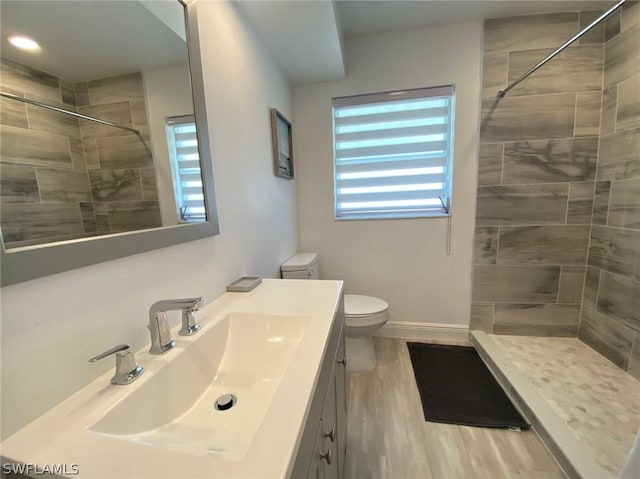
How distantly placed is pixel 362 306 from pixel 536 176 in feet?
5.15

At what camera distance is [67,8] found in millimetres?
599

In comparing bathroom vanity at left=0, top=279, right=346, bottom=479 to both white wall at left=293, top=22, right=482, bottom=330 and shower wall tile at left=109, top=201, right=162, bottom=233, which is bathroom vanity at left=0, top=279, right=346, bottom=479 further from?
Answer: white wall at left=293, top=22, right=482, bottom=330

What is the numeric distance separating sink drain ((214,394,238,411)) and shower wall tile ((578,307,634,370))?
2.31m

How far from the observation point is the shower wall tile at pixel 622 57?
5.19 feet

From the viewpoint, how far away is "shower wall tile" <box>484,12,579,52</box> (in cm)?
180

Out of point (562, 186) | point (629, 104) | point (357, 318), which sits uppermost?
point (629, 104)

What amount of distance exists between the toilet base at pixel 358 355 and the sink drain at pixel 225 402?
1.25 m

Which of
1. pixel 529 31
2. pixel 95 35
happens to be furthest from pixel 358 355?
pixel 529 31

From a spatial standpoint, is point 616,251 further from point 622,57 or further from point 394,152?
point 394,152

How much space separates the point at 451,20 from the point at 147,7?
Answer: 1.95 meters

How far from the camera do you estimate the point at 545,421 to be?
1.31 metres

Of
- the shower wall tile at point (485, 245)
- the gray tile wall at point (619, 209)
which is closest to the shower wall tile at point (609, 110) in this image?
the gray tile wall at point (619, 209)

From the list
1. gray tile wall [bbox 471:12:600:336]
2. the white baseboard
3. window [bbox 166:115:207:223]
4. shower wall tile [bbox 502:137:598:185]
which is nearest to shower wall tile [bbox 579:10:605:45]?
gray tile wall [bbox 471:12:600:336]

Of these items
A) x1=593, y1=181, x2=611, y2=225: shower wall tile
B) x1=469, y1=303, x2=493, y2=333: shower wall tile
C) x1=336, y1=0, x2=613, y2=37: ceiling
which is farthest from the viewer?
x1=469, y1=303, x2=493, y2=333: shower wall tile
